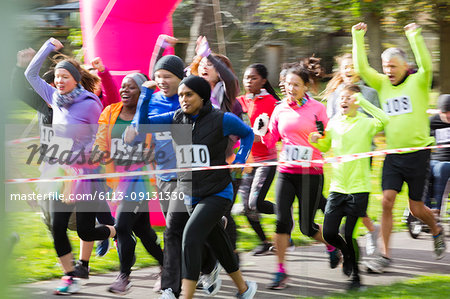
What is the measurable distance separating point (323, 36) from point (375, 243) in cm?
982

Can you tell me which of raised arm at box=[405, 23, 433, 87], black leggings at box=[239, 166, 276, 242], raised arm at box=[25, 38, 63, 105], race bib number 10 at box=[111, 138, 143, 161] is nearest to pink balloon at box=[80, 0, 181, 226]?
black leggings at box=[239, 166, 276, 242]

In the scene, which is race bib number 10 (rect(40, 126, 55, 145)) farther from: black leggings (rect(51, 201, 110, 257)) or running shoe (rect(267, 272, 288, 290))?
running shoe (rect(267, 272, 288, 290))

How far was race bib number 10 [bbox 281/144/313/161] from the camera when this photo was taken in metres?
5.68

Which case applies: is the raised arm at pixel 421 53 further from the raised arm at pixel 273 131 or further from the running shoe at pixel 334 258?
the running shoe at pixel 334 258

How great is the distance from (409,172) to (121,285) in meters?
2.62

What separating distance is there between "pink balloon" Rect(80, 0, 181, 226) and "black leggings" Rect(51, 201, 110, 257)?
5.47 feet

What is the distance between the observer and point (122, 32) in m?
7.20

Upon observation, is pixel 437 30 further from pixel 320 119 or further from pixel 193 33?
pixel 320 119

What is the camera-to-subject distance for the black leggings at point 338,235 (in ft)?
18.1

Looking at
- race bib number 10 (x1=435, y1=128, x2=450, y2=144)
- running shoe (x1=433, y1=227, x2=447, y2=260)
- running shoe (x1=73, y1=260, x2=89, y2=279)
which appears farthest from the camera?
race bib number 10 (x1=435, y1=128, x2=450, y2=144)

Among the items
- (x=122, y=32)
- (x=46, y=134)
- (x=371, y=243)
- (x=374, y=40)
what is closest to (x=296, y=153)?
(x=371, y=243)

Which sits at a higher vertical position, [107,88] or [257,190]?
[107,88]

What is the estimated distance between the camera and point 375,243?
265 inches

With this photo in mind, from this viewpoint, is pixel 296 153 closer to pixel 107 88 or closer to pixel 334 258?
pixel 334 258
